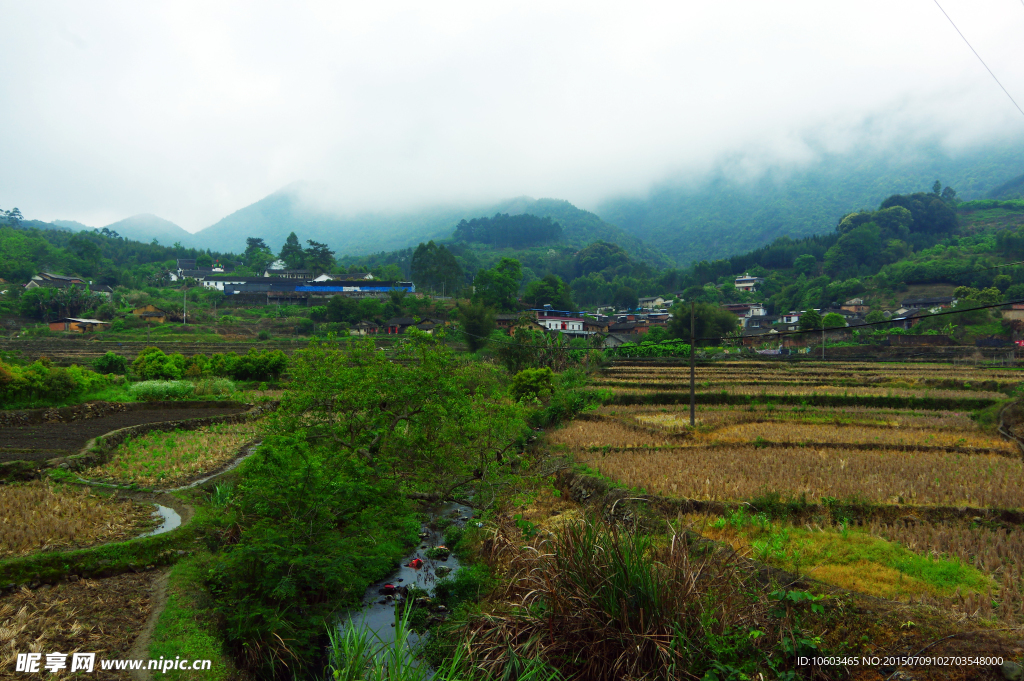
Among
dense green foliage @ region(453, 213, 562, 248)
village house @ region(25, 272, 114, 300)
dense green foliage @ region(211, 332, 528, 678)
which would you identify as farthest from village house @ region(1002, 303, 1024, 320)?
dense green foliage @ region(453, 213, 562, 248)

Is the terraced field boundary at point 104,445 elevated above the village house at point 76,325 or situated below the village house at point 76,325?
below

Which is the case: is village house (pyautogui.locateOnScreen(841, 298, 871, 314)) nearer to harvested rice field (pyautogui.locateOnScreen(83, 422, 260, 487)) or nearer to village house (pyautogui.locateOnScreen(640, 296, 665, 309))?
village house (pyautogui.locateOnScreen(640, 296, 665, 309))

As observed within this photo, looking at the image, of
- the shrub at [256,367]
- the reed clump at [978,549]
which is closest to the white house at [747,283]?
the shrub at [256,367]

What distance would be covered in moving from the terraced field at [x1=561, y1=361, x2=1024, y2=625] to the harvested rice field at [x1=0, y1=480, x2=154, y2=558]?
10394 millimetres

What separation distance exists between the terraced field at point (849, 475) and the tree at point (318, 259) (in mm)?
79266

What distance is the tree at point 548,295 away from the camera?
8281cm

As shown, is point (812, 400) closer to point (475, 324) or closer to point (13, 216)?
point (475, 324)

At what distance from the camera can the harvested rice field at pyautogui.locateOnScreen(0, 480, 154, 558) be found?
361 inches

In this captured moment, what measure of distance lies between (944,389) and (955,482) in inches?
746

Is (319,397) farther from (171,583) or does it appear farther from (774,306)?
(774,306)

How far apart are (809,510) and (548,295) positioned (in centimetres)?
7375

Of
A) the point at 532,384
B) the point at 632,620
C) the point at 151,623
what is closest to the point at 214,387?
the point at 532,384

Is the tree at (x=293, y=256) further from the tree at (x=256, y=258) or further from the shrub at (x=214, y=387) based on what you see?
the shrub at (x=214, y=387)

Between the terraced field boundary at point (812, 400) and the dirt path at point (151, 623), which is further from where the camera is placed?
the terraced field boundary at point (812, 400)
